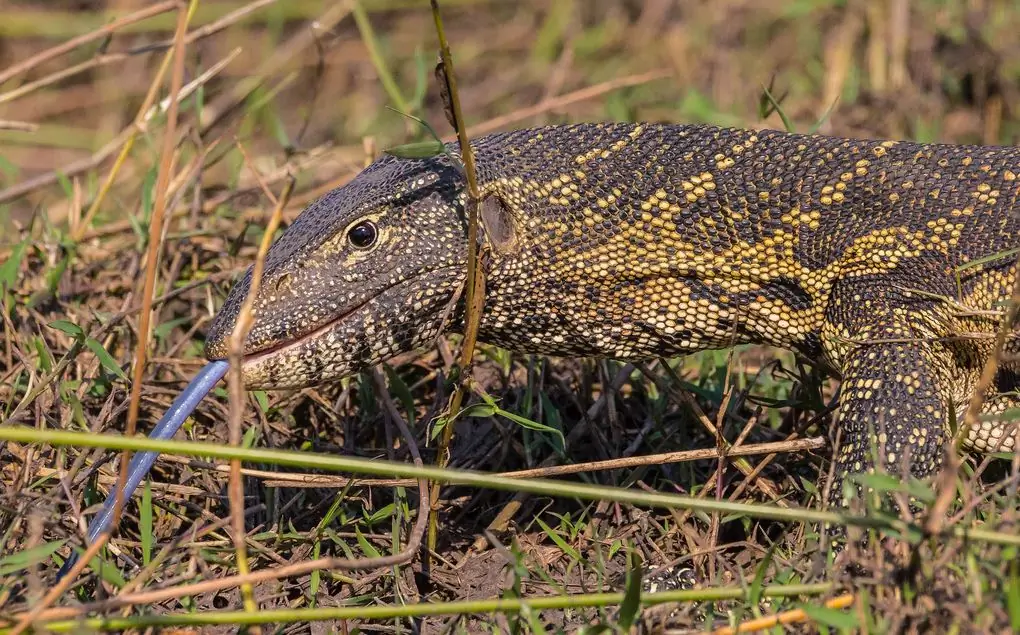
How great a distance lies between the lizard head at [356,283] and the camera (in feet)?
12.5

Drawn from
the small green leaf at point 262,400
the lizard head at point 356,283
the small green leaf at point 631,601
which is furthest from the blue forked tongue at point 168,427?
the small green leaf at point 631,601

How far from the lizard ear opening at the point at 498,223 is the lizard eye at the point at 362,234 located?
0.34 metres

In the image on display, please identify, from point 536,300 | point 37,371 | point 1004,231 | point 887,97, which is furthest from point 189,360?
point 887,97

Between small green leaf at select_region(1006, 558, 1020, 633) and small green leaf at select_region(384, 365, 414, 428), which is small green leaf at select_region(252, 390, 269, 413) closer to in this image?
small green leaf at select_region(384, 365, 414, 428)

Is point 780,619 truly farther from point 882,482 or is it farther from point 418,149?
point 418,149

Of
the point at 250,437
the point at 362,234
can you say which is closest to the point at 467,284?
the point at 362,234

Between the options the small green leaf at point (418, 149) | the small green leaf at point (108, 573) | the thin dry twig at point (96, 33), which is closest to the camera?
the small green leaf at point (418, 149)

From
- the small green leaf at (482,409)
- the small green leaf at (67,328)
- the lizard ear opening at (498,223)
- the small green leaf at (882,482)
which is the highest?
the lizard ear opening at (498,223)

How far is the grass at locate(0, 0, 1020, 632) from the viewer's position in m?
3.19

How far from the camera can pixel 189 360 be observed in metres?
5.21

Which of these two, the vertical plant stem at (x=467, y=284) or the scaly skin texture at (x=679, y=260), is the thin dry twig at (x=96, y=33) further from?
the vertical plant stem at (x=467, y=284)

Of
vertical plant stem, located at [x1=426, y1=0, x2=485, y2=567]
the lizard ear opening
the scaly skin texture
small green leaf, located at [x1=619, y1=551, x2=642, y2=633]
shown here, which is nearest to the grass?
small green leaf, located at [x1=619, y1=551, x2=642, y2=633]

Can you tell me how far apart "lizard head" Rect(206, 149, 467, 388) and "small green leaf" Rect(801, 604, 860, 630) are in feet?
4.77

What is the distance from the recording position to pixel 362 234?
387cm
